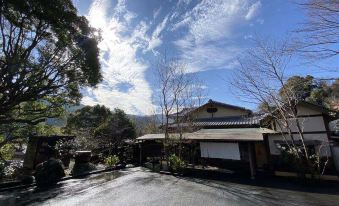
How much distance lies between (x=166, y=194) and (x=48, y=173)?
6832mm

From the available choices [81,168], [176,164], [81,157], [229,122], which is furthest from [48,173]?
[229,122]

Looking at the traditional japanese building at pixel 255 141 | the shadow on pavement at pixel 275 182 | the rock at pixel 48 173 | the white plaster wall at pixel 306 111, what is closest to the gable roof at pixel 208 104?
the traditional japanese building at pixel 255 141

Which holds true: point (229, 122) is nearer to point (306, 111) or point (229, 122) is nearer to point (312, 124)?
point (306, 111)

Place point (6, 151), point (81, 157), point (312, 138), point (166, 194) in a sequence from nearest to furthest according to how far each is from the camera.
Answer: point (166, 194) → point (312, 138) → point (6, 151) → point (81, 157)

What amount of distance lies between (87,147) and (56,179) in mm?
7267

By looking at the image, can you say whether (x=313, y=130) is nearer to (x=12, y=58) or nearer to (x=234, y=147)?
(x=234, y=147)

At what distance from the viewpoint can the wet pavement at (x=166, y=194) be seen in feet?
27.6

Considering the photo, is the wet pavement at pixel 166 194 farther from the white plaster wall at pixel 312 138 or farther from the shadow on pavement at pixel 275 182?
the white plaster wall at pixel 312 138

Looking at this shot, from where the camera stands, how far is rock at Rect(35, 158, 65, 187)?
1131 cm

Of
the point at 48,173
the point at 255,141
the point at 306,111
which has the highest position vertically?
the point at 306,111

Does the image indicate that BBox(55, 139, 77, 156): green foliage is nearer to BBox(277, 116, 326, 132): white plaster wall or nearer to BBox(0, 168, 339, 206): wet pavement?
BBox(0, 168, 339, 206): wet pavement

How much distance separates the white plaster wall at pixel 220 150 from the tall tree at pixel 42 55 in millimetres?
8743

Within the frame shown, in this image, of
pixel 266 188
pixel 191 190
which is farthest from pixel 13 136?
pixel 266 188

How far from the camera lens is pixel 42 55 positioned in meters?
11.7
